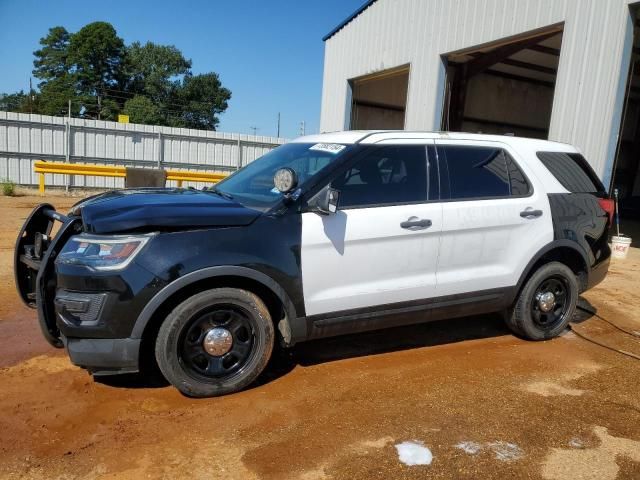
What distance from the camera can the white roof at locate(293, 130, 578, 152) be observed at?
395cm

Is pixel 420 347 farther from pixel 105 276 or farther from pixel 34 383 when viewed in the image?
pixel 34 383

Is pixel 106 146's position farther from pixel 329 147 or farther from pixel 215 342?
pixel 215 342

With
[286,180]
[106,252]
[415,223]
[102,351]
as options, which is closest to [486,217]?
[415,223]

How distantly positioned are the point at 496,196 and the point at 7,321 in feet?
14.9

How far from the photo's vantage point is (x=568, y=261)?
15.9ft

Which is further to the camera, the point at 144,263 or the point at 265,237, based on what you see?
the point at 265,237

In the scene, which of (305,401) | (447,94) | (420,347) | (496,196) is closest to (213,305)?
(305,401)

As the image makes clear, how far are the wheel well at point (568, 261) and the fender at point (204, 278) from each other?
236 cm

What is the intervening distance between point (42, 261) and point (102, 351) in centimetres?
68

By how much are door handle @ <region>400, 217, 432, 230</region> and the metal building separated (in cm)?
600

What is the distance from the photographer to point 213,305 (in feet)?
10.6

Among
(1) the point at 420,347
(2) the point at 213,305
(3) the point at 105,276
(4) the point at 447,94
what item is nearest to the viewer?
(3) the point at 105,276

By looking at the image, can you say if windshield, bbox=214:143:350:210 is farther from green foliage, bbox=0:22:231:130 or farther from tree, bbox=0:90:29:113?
tree, bbox=0:90:29:113

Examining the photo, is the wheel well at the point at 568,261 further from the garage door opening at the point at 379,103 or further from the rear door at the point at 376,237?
the garage door opening at the point at 379,103
